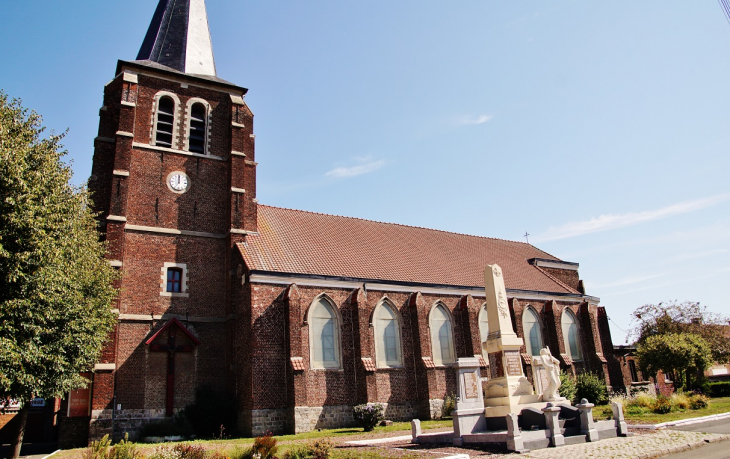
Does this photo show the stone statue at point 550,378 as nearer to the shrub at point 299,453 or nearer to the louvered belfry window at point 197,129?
the shrub at point 299,453

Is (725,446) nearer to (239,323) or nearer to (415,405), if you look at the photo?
(415,405)

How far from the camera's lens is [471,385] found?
16.3 m

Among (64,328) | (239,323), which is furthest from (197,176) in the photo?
(64,328)

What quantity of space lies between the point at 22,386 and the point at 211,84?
57.0 ft

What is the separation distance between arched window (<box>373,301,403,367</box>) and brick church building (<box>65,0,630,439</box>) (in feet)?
0.20

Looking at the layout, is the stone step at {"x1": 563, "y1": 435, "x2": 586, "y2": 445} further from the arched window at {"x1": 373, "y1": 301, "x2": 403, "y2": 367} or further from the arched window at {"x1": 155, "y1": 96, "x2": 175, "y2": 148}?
the arched window at {"x1": 155, "y1": 96, "x2": 175, "y2": 148}

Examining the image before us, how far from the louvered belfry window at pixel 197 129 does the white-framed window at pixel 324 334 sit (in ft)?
32.8

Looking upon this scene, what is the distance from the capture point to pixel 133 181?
78.5ft

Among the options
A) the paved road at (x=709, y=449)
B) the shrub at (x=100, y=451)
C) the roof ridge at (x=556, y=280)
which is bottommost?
the paved road at (x=709, y=449)

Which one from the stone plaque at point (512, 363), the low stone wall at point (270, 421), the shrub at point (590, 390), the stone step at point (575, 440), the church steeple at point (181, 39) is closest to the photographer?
the stone step at point (575, 440)

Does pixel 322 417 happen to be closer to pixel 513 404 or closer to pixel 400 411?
pixel 400 411

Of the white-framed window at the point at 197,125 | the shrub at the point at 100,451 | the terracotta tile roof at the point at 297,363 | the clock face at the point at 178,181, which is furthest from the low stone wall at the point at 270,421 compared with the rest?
the white-framed window at the point at 197,125

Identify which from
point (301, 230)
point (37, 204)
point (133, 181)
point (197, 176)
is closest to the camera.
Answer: point (37, 204)

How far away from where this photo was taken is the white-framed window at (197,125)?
26.2 meters
